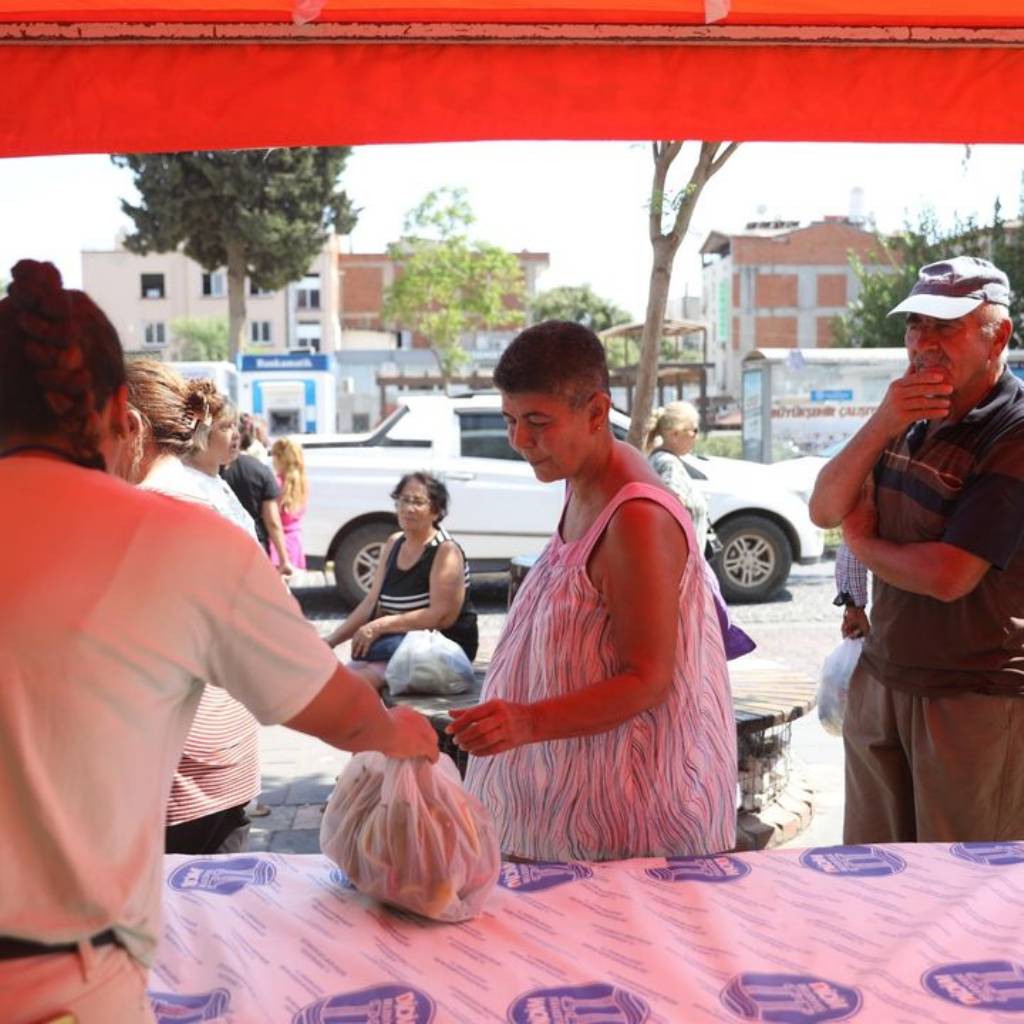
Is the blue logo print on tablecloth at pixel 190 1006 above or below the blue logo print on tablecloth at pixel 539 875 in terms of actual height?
below

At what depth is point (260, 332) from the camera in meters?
73.4

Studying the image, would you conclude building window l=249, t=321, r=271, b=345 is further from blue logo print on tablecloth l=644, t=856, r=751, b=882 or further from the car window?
blue logo print on tablecloth l=644, t=856, r=751, b=882

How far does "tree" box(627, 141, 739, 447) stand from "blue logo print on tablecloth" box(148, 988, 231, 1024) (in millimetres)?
4640

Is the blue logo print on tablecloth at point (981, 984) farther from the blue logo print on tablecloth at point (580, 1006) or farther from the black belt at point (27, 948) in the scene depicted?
the black belt at point (27, 948)

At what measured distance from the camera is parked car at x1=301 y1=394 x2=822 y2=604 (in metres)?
11.7

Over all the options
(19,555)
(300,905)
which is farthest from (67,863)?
(300,905)

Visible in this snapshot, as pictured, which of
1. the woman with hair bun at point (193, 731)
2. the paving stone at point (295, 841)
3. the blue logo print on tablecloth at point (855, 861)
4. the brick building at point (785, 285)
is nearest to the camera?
the blue logo print on tablecloth at point (855, 861)

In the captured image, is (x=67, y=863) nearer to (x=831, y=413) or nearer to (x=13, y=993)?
(x=13, y=993)

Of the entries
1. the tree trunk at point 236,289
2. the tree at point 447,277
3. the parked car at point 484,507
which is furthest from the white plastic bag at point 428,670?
the tree at point 447,277

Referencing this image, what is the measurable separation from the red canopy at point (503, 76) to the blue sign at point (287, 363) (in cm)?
2113

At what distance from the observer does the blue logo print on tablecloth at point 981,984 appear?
1.81 m

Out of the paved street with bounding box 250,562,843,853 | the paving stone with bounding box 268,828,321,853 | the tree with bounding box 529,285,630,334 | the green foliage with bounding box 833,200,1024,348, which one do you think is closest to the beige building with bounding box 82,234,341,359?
the tree with bounding box 529,285,630,334

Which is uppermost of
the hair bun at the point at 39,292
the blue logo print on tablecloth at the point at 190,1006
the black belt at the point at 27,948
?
the hair bun at the point at 39,292

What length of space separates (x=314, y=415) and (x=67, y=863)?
2356cm
